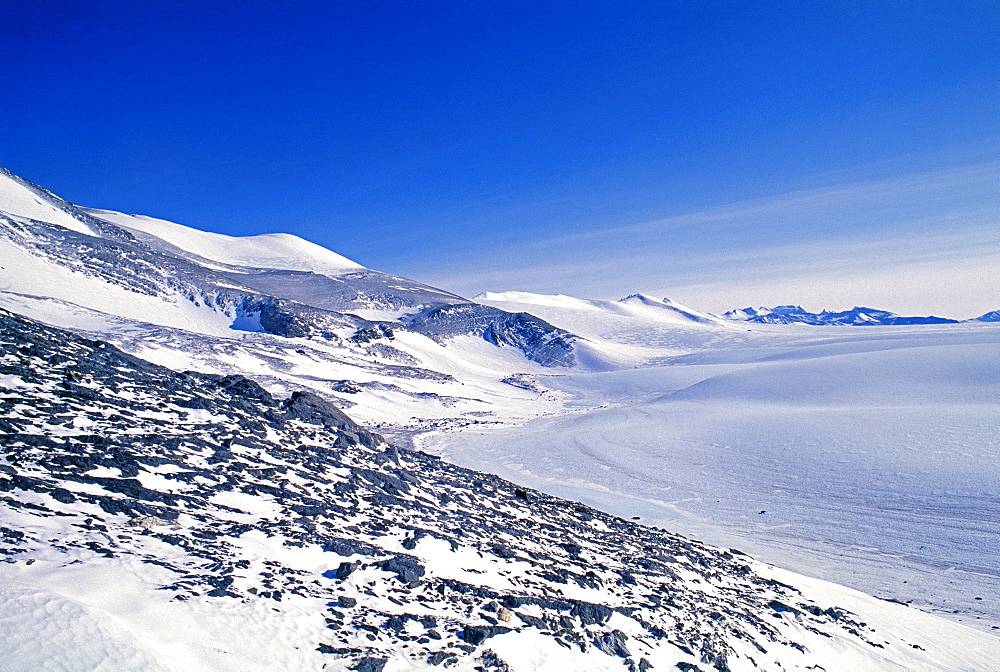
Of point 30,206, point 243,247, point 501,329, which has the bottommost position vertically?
point 501,329

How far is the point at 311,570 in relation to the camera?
8.89 metres

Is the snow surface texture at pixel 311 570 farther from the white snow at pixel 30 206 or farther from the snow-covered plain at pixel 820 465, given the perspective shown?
the white snow at pixel 30 206

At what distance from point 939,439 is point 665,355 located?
9677 centimetres

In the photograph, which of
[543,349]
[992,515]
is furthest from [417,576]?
[543,349]

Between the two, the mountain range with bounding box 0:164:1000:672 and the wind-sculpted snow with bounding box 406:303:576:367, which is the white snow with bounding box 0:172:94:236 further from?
the mountain range with bounding box 0:164:1000:672

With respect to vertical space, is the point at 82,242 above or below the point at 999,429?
above

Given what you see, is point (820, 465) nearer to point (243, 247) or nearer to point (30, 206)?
point (30, 206)

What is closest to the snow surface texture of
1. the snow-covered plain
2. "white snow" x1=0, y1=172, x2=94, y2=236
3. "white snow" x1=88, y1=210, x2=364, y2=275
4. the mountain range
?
the mountain range

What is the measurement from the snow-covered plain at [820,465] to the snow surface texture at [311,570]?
4624mm

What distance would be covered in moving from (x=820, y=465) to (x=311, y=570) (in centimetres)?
2894

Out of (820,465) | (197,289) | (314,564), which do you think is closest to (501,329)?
(197,289)

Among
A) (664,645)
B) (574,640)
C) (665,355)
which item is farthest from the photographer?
(665,355)

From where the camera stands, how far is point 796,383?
5716cm

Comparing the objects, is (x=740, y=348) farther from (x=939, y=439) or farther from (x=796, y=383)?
(x=939, y=439)
